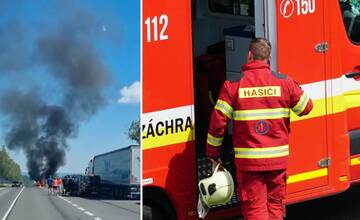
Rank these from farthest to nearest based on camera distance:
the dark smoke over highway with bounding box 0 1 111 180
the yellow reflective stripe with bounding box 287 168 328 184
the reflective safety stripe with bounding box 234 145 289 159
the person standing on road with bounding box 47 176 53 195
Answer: the yellow reflective stripe with bounding box 287 168 328 184, the reflective safety stripe with bounding box 234 145 289 159, the person standing on road with bounding box 47 176 53 195, the dark smoke over highway with bounding box 0 1 111 180

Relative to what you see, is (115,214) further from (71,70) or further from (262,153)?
(262,153)

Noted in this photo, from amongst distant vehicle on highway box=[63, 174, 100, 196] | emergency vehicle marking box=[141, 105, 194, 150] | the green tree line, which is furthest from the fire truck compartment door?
the green tree line

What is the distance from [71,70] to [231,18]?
318 centimetres

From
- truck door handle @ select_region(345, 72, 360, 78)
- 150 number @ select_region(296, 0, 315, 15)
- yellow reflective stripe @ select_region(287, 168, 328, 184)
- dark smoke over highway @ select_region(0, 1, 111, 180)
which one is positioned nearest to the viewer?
dark smoke over highway @ select_region(0, 1, 111, 180)

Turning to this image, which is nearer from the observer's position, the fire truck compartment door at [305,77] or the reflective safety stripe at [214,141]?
the reflective safety stripe at [214,141]

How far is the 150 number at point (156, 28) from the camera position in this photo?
12.6 feet

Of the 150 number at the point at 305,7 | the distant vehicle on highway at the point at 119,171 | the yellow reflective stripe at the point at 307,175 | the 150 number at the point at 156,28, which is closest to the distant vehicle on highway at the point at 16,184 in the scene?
the distant vehicle on highway at the point at 119,171

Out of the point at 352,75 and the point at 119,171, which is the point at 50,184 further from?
the point at 352,75

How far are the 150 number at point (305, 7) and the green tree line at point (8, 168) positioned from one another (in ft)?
8.65

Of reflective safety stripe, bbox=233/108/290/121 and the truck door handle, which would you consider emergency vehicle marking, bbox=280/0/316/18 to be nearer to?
the truck door handle

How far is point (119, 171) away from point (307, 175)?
1.98 m

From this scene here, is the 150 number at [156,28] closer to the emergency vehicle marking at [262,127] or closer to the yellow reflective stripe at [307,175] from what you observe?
the emergency vehicle marking at [262,127]

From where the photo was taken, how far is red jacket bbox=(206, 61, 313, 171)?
3785 mm

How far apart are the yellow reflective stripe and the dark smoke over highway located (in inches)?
81.2
